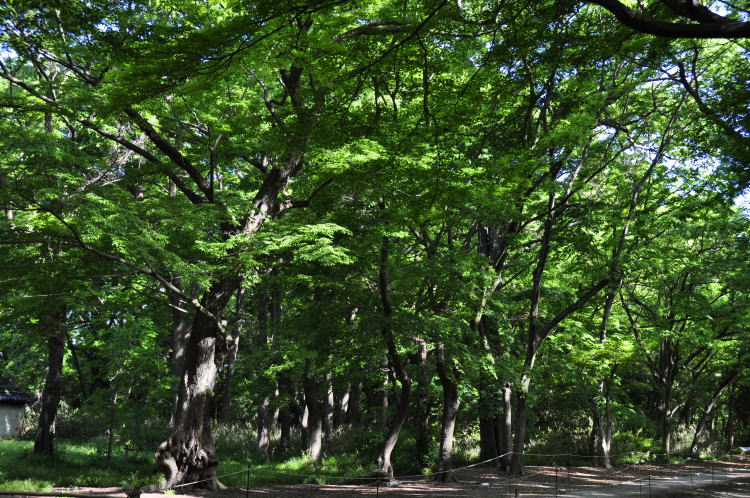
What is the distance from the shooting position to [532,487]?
14680 mm

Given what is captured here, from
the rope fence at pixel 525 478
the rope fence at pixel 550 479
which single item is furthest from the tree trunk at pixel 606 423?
the rope fence at pixel 550 479

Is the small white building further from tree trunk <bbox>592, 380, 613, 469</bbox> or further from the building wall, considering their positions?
tree trunk <bbox>592, 380, 613, 469</bbox>

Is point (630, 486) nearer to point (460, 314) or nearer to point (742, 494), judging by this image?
point (742, 494)

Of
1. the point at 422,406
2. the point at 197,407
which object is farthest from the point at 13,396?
the point at 422,406

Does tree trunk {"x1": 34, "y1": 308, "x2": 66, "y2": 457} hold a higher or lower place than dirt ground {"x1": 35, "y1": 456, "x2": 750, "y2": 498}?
higher

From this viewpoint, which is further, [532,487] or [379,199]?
[532,487]

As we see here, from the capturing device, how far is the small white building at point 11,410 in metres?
28.7

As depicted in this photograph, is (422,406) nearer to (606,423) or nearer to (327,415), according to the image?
(327,415)

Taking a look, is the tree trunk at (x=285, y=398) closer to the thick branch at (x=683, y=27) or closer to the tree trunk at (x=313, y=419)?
the tree trunk at (x=313, y=419)

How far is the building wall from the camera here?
1120 inches

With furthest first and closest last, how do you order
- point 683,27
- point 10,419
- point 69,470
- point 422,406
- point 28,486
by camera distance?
1. point 10,419
2. point 422,406
3. point 69,470
4. point 28,486
5. point 683,27

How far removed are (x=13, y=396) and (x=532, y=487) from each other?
2871cm

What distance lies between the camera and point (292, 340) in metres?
18.1

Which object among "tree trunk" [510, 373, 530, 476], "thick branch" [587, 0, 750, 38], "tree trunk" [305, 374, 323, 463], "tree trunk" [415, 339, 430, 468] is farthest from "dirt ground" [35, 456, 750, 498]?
"thick branch" [587, 0, 750, 38]
